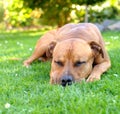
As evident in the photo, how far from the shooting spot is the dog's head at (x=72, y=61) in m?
3.94

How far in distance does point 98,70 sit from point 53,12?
12.3 metres

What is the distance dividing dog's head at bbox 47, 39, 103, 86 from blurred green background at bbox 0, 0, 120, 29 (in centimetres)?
963

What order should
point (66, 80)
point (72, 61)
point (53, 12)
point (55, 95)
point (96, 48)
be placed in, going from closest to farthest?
point (55, 95)
point (66, 80)
point (72, 61)
point (96, 48)
point (53, 12)

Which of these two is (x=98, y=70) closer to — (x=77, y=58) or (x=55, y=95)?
(x=77, y=58)

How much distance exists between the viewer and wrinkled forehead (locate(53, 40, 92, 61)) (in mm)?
4082

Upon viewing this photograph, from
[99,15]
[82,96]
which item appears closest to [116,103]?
[82,96]

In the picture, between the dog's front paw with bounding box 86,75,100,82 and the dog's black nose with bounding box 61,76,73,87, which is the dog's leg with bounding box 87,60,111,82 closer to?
the dog's front paw with bounding box 86,75,100,82

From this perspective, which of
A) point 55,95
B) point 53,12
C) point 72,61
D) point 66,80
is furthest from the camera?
point 53,12

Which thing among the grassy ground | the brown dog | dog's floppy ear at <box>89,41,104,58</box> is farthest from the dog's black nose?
dog's floppy ear at <box>89,41,104,58</box>

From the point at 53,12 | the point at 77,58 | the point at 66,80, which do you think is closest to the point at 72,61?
the point at 77,58

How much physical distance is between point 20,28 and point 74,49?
15219 mm

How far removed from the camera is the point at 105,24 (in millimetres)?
13977

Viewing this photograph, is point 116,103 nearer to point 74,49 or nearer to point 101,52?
point 74,49

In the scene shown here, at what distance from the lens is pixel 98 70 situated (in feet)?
14.4
